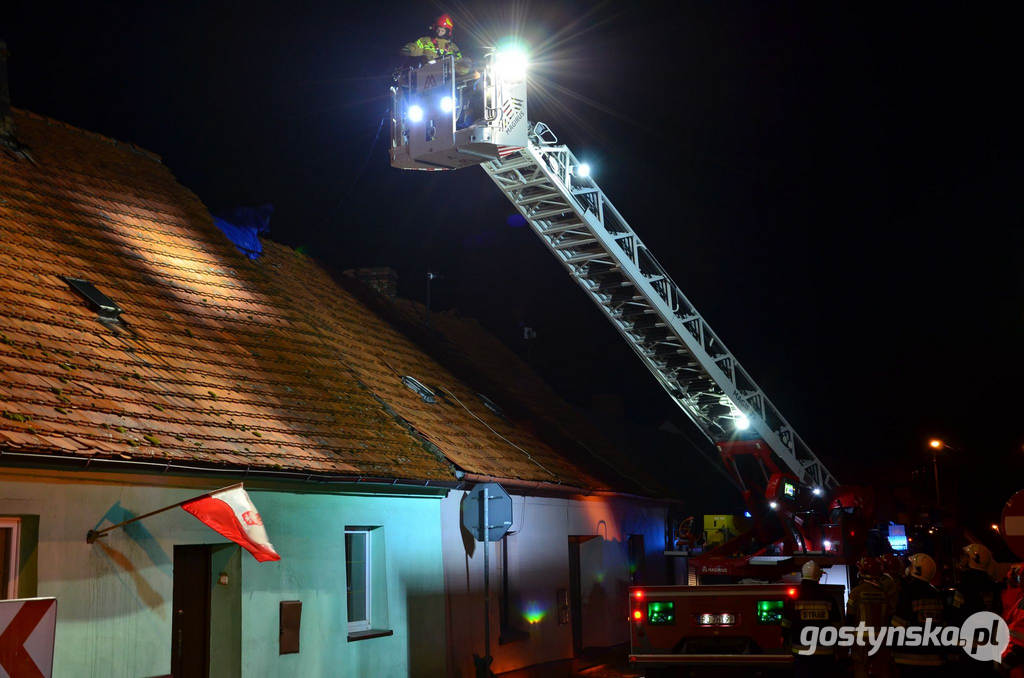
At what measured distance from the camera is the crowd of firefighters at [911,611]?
33.0 ft

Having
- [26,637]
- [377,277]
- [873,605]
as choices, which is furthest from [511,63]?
[26,637]

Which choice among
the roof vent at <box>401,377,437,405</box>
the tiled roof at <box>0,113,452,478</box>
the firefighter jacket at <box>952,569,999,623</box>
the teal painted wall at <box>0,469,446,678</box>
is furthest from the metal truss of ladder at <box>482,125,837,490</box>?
the firefighter jacket at <box>952,569,999,623</box>

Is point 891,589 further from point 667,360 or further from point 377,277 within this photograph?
point 377,277

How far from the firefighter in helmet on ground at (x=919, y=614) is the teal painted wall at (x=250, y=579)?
19.4ft

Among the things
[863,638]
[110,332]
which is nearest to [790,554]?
[863,638]

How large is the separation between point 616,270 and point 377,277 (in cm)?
626

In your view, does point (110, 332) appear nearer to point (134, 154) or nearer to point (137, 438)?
point (137, 438)

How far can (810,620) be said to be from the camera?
11914 mm

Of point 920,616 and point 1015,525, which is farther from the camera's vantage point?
point 920,616

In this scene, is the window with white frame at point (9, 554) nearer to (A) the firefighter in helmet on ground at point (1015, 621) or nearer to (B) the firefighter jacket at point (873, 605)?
(A) the firefighter in helmet on ground at point (1015, 621)

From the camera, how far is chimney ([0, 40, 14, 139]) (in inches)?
540

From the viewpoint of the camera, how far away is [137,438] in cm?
986

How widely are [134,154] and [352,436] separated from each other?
269 inches

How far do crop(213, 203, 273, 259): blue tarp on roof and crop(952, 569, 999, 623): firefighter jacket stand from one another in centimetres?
1142
